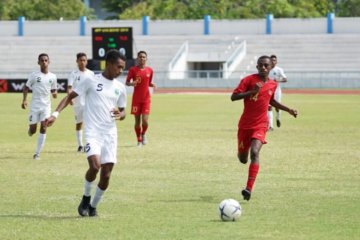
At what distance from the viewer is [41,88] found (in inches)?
861

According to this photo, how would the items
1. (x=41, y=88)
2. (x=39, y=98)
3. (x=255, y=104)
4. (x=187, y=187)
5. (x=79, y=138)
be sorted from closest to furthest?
(x=255, y=104) → (x=187, y=187) → (x=39, y=98) → (x=41, y=88) → (x=79, y=138)

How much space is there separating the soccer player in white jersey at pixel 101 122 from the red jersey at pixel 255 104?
2.60 m

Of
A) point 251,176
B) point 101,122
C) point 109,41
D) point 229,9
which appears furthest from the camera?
point 229,9

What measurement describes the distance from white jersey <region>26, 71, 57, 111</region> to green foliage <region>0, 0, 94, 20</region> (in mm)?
77561

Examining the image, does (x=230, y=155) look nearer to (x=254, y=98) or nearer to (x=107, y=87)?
(x=254, y=98)

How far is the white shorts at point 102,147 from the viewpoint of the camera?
41.6ft

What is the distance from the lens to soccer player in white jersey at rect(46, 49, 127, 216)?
41.7ft

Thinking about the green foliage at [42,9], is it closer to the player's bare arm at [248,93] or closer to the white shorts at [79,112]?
the white shorts at [79,112]

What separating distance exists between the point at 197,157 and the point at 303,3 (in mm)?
76690

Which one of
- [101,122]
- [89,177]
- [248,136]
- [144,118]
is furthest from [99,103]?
[144,118]

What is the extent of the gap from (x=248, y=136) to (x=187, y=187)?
168 cm

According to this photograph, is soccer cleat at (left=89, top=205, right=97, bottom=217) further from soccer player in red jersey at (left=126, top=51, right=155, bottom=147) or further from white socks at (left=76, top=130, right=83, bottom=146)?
soccer player in red jersey at (left=126, top=51, right=155, bottom=147)

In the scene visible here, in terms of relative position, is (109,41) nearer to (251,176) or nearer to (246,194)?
(251,176)

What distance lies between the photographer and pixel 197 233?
38.4ft
